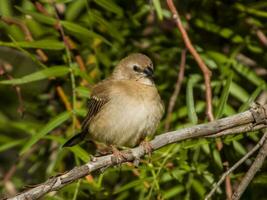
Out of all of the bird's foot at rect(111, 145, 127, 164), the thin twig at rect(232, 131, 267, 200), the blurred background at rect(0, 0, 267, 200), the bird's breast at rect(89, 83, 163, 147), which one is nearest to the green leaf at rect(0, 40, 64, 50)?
the blurred background at rect(0, 0, 267, 200)

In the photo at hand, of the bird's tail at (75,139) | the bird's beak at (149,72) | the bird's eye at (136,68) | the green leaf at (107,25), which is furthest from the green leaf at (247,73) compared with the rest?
the bird's tail at (75,139)

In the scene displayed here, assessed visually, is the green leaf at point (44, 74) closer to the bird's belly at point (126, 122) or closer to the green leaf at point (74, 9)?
the bird's belly at point (126, 122)

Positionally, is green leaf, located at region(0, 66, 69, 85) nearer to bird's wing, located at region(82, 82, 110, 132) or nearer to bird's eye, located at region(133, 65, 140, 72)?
bird's wing, located at region(82, 82, 110, 132)

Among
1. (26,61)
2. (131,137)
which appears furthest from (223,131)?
(26,61)

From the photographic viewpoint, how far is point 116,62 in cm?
562

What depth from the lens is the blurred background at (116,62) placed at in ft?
14.9

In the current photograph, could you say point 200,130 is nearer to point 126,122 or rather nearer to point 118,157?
point 118,157

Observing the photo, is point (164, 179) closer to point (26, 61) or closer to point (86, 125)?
point (86, 125)

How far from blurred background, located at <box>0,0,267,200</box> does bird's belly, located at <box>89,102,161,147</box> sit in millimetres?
203

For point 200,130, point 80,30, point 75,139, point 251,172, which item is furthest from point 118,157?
point 80,30

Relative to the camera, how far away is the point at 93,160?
3.58m

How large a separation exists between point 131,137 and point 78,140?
15.9 inches

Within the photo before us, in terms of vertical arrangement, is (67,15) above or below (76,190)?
above

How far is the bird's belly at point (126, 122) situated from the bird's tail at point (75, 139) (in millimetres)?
148
